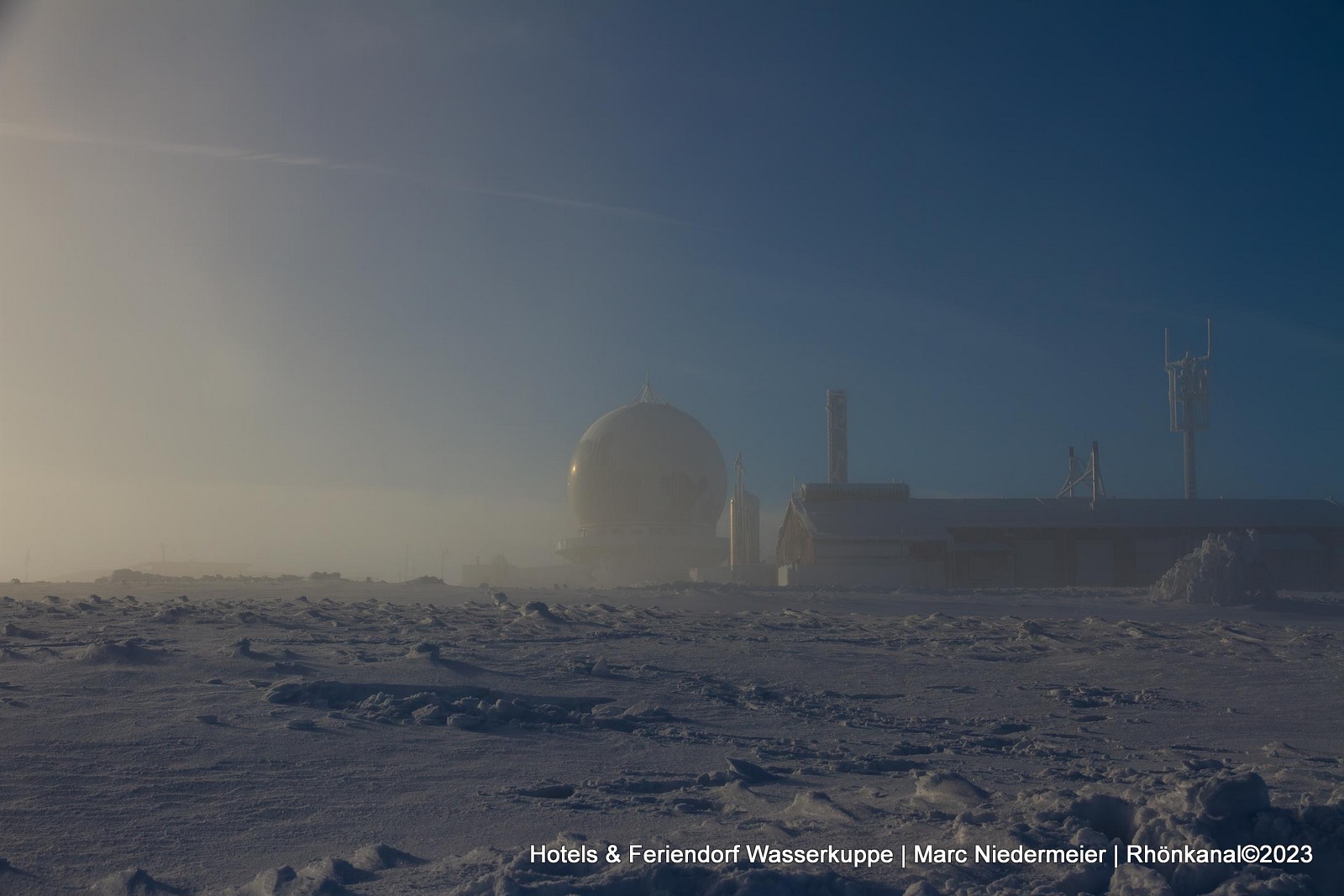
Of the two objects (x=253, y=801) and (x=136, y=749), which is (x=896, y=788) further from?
(x=136, y=749)

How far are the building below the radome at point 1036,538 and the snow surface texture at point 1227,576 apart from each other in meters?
15.3

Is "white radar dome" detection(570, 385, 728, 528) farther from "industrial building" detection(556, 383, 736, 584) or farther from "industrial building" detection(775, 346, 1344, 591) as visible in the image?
"industrial building" detection(775, 346, 1344, 591)

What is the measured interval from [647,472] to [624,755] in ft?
139

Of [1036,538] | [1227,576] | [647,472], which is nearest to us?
[1227,576]

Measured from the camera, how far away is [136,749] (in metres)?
5.45

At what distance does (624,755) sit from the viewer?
237 inches

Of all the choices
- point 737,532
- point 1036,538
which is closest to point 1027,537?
point 1036,538

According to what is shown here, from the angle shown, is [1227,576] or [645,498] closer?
[1227,576]

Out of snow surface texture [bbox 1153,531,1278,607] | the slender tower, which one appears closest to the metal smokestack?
the slender tower

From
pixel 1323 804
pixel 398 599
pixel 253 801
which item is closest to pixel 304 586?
pixel 398 599

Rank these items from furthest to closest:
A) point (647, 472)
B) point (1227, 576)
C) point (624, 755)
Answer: point (647, 472), point (1227, 576), point (624, 755)

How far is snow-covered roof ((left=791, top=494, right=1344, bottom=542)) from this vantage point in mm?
38719

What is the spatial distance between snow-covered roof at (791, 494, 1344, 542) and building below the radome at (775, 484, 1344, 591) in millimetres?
65

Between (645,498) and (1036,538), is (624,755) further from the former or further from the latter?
(645,498)
